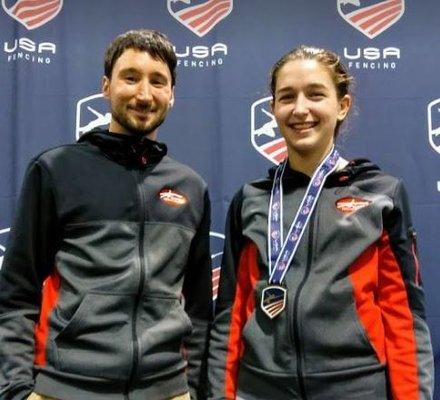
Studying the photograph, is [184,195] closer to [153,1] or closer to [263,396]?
[263,396]

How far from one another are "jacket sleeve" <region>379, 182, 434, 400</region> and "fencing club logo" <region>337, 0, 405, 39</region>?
1.20 metres

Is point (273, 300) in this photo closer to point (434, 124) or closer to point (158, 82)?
point (158, 82)

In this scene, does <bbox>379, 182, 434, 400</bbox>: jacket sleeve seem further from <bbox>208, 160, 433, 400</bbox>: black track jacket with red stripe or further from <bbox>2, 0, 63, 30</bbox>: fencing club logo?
<bbox>2, 0, 63, 30</bbox>: fencing club logo

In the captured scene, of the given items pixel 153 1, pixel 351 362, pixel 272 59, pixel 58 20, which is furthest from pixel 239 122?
pixel 351 362

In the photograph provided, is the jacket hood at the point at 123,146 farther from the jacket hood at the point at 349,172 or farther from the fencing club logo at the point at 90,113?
the fencing club logo at the point at 90,113

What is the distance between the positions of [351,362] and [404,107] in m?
1.34

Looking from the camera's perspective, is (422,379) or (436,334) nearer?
(422,379)

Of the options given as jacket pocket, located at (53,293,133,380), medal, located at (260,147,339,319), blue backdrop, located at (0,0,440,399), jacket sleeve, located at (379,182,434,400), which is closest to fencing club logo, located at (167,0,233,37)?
blue backdrop, located at (0,0,440,399)

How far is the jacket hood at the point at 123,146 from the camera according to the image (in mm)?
1263

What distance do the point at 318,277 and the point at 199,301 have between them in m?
0.34

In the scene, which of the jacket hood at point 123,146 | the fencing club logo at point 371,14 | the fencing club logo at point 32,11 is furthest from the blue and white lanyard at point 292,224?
the fencing club logo at point 32,11

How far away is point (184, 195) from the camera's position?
130cm

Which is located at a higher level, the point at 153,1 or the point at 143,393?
the point at 153,1

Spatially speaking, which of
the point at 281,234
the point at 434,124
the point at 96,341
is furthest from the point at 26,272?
the point at 434,124
